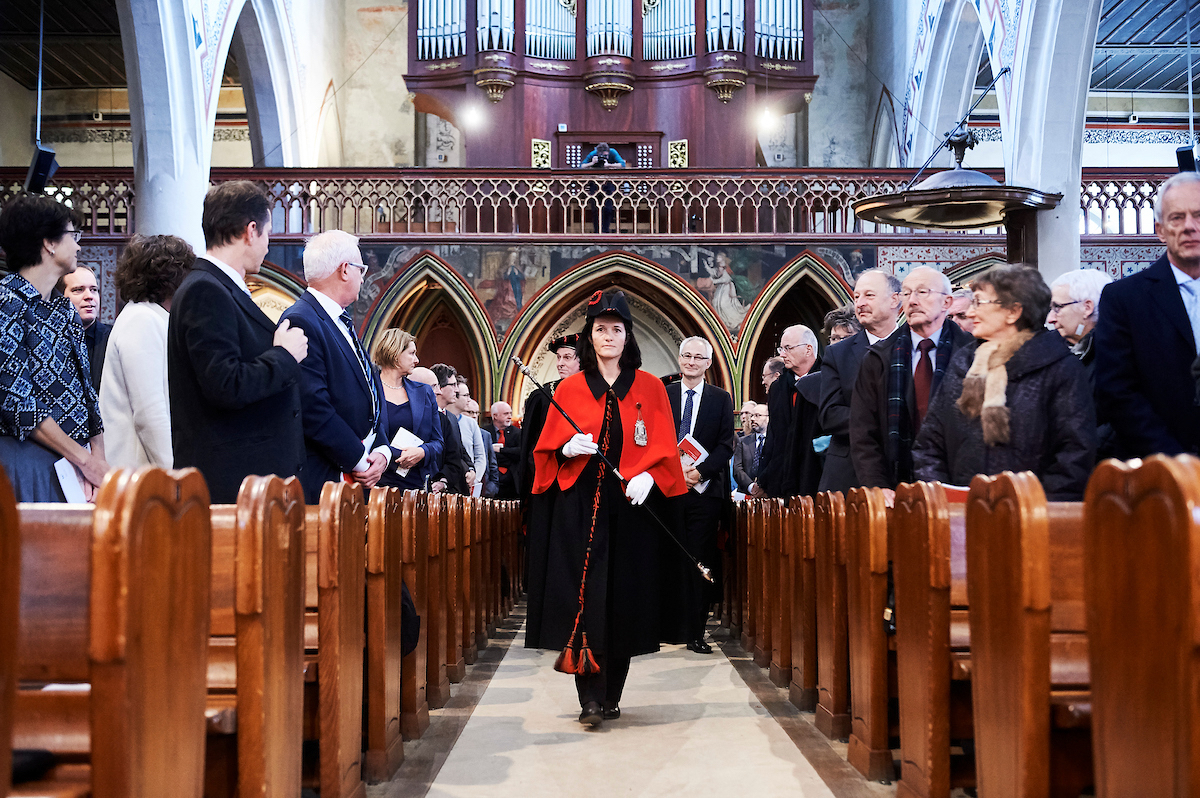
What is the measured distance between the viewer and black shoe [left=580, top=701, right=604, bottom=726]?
4.09 m

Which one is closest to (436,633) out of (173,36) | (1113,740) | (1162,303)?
(1162,303)

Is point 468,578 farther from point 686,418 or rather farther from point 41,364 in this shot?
point 41,364

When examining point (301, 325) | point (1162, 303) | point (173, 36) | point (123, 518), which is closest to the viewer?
point (123, 518)

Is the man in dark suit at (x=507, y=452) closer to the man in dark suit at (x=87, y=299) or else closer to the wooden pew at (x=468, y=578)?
the wooden pew at (x=468, y=578)

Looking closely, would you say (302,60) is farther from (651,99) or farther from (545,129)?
(651,99)

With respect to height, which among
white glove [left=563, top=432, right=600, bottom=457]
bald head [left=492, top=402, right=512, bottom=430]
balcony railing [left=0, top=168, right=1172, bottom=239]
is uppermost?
balcony railing [left=0, top=168, right=1172, bottom=239]

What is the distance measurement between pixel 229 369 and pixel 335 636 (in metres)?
0.81

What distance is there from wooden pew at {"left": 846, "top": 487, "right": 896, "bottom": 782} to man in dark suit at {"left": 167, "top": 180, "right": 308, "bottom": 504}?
5.57ft

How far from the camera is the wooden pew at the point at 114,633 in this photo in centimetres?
155

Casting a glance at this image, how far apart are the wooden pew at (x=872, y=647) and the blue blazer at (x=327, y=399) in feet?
5.26

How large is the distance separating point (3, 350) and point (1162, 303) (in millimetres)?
3346

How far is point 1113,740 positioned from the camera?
173 centimetres

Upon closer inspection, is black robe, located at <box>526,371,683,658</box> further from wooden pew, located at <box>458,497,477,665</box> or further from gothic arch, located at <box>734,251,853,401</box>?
gothic arch, located at <box>734,251,853,401</box>

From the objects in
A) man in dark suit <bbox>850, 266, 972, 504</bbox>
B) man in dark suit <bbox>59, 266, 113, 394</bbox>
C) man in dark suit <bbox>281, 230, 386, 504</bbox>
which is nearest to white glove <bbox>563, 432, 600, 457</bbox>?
man in dark suit <bbox>281, 230, 386, 504</bbox>
